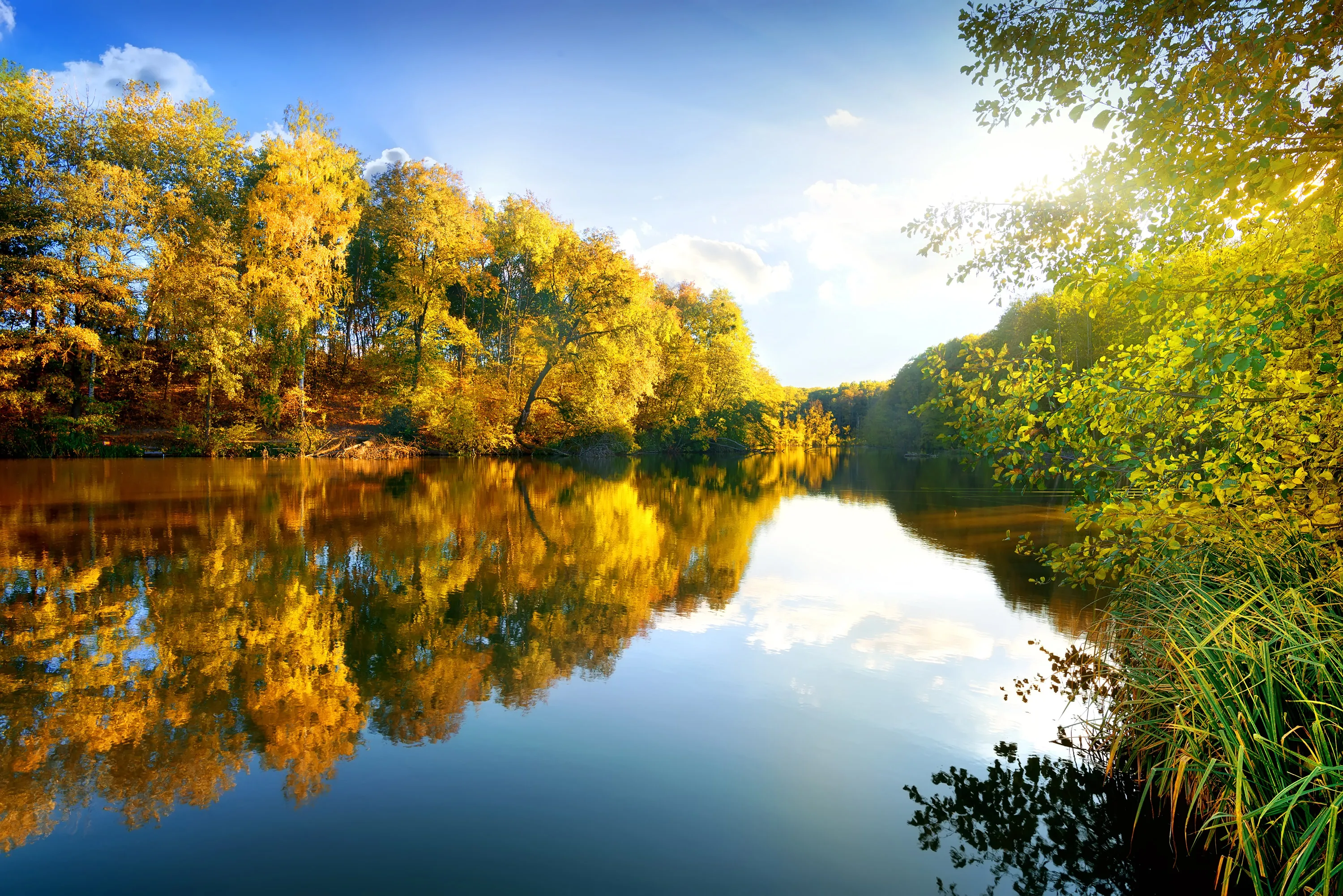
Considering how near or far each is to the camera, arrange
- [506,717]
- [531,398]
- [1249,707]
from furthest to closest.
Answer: [531,398], [506,717], [1249,707]

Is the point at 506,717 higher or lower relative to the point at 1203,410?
lower

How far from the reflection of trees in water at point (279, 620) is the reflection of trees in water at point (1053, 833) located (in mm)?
3323

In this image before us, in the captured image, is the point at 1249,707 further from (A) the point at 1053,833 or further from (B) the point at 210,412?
(B) the point at 210,412

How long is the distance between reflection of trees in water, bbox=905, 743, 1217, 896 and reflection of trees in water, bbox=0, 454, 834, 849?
332 centimetres

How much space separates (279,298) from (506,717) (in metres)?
29.6

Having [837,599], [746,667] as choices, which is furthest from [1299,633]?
[837,599]

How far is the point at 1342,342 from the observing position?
12.4 ft

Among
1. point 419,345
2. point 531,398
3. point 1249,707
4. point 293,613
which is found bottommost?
point 293,613

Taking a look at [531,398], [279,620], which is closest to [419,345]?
[531,398]

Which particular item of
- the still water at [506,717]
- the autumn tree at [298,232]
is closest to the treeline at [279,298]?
the autumn tree at [298,232]

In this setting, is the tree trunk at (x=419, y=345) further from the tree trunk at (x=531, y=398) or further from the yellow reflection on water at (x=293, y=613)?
the yellow reflection on water at (x=293, y=613)

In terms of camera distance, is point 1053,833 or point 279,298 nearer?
point 1053,833

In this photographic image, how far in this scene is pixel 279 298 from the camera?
28.3 metres

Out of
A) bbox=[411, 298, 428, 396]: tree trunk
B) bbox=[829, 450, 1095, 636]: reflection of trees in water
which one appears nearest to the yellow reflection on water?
bbox=[829, 450, 1095, 636]: reflection of trees in water
